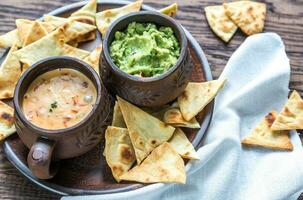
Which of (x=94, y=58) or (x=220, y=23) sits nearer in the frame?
(x=94, y=58)

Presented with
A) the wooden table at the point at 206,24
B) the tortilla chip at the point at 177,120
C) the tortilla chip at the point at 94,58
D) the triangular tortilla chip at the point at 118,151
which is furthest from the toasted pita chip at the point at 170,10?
the triangular tortilla chip at the point at 118,151

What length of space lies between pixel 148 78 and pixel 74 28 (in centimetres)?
51

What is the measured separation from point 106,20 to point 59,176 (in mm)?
712

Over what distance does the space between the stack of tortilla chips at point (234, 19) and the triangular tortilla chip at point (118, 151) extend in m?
0.74

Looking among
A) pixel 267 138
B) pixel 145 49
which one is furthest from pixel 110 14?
pixel 267 138

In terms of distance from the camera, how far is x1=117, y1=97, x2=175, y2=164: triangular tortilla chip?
218cm

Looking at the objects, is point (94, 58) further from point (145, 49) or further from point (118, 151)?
point (118, 151)

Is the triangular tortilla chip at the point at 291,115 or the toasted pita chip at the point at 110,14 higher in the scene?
the toasted pita chip at the point at 110,14

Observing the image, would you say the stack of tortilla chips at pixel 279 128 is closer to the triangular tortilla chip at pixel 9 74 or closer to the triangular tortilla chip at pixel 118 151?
the triangular tortilla chip at pixel 118 151

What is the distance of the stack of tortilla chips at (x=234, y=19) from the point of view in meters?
2.64

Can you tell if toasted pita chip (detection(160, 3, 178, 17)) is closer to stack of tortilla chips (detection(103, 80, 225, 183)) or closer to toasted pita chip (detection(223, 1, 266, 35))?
toasted pita chip (detection(223, 1, 266, 35))

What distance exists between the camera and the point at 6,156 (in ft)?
7.54

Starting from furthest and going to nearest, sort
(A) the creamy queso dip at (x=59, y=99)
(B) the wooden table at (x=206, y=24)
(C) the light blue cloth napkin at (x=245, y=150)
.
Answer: (B) the wooden table at (x=206, y=24)
(C) the light blue cloth napkin at (x=245, y=150)
(A) the creamy queso dip at (x=59, y=99)

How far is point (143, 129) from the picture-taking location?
221 centimetres
